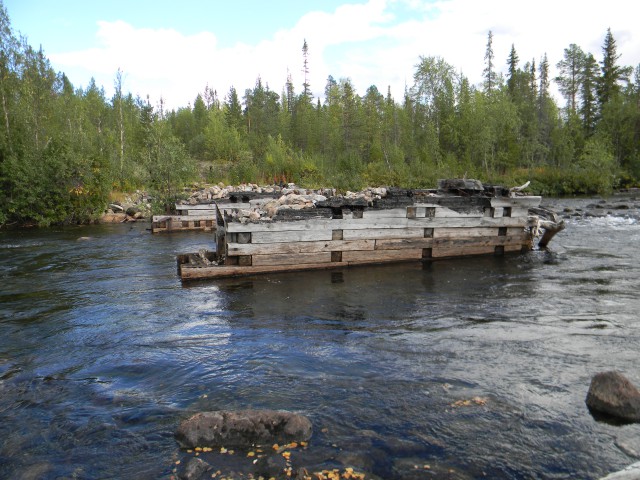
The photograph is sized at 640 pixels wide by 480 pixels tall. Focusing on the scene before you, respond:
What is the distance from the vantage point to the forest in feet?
75.3

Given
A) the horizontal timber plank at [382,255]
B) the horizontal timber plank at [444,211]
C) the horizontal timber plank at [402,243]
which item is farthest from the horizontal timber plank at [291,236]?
the horizontal timber plank at [444,211]

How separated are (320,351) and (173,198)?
1766 centimetres

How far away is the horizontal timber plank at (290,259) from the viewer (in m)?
11.3

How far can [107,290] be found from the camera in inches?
417

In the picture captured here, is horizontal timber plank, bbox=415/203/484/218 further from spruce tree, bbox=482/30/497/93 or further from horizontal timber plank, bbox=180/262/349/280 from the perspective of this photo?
spruce tree, bbox=482/30/497/93

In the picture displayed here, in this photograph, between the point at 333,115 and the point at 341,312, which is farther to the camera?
the point at 333,115

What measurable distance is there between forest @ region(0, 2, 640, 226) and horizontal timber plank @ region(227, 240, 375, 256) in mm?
12470

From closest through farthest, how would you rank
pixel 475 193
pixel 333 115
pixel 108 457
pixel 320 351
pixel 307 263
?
pixel 108 457 → pixel 320 351 → pixel 307 263 → pixel 475 193 → pixel 333 115

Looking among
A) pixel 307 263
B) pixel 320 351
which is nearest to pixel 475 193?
pixel 307 263

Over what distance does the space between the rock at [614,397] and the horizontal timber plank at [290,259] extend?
296 inches

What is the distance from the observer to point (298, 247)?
38.0 ft

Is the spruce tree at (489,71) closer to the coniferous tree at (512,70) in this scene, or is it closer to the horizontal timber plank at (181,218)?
the coniferous tree at (512,70)

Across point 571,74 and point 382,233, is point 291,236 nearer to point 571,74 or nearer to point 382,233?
point 382,233

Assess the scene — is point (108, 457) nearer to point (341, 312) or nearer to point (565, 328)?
point (341, 312)
